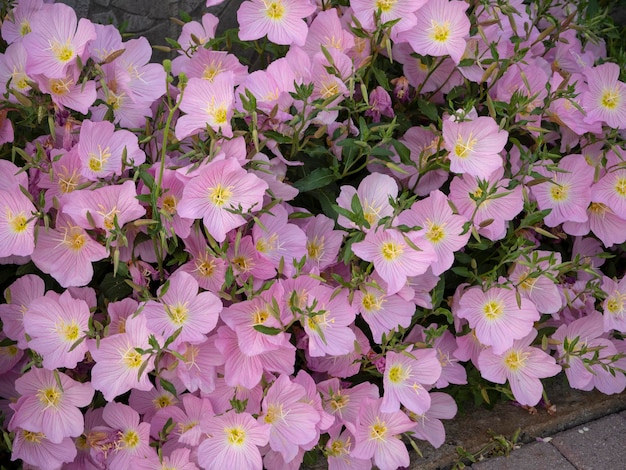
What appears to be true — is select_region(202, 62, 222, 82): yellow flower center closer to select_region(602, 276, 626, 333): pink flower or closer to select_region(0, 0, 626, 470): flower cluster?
select_region(0, 0, 626, 470): flower cluster

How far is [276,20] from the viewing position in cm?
170

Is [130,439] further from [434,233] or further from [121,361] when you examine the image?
[434,233]

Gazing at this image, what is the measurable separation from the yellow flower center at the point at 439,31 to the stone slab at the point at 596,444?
951 mm

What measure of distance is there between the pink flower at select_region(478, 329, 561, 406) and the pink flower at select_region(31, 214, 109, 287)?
2.75 feet

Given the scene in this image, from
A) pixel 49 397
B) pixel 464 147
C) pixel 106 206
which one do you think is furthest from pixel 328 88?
pixel 49 397

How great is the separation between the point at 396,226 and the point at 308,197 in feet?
0.93

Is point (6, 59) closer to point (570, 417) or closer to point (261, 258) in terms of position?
point (261, 258)

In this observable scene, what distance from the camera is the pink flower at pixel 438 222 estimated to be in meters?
1.61

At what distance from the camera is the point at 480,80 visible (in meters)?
1.76

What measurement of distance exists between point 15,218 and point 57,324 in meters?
0.21

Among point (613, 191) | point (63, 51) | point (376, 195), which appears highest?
point (63, 51)

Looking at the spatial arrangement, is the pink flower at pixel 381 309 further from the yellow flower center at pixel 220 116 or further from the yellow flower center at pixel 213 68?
the yellow flower center at pixel 213 68

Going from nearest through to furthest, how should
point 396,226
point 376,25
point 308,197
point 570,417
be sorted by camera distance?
point 396,226 < point 376,25 < point 308,197 < point 570,417

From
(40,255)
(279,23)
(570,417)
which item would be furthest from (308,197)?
(570,417)
